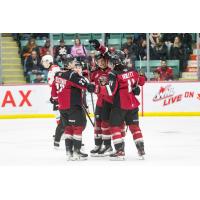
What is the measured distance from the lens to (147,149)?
778 cm

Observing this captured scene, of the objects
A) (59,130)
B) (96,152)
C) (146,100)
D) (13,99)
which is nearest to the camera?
(96,152)

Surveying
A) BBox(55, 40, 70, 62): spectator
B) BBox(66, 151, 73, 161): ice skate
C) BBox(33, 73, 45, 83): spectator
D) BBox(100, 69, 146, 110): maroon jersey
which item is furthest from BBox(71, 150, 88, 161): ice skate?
BBox(55, 40, 70, 62): spectator

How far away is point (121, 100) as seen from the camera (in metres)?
6.69

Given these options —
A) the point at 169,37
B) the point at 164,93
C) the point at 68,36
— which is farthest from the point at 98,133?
the point at 68,36

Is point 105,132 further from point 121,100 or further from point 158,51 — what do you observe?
point 158,51

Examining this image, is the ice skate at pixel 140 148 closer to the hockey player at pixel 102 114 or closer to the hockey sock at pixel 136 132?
the hockey sock at pixel 136 132

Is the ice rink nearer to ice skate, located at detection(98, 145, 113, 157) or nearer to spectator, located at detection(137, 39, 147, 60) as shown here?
ice skate, located at detection(98, 145, 113, 157)

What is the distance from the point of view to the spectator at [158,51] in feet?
45.0

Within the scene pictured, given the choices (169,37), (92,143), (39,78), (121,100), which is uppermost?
(169,37)

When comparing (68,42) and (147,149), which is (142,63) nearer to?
(68,42)

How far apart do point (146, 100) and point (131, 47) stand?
183 cm

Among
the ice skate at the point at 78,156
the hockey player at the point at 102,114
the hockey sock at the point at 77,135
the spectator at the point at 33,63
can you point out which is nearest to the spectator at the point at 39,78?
the spectator at the point at 33,63

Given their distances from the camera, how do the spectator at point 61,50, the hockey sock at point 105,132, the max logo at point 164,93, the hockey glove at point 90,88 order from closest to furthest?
the hockey glove at point 90,88 < the hockey sock at point 105,132 < the max logo at point 164,93 < the spectator at point 61,50

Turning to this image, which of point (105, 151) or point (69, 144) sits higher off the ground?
point (69, 144)
